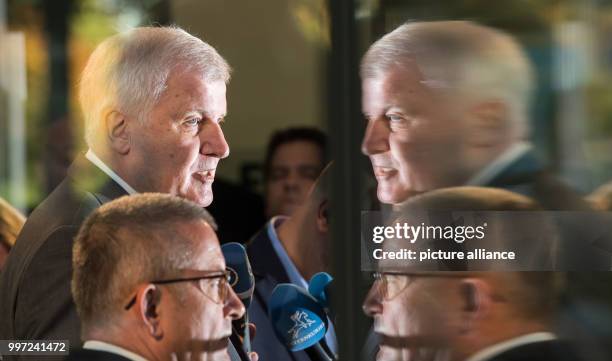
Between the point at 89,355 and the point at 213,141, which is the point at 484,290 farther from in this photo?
the point at 89,355

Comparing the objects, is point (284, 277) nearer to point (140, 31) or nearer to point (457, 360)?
point (457, 360)

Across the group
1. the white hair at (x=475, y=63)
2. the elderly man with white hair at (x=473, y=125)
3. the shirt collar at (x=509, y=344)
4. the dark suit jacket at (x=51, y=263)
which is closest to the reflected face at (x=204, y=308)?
the dark suit jacket at (x=51, y=263)

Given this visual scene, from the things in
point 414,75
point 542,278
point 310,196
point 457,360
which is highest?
point 414,75

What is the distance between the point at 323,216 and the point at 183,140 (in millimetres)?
567

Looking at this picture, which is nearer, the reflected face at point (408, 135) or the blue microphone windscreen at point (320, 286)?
the reflected face at point (408, 135)

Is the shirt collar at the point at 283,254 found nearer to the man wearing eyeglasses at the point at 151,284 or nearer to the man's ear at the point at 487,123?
the man wearing eyeglasses at the point at 151,284

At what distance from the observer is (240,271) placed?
13.3 ft

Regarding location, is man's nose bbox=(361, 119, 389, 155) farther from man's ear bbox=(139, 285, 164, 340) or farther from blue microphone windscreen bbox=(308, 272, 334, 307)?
man's ear bbox=(139, 285, 164, 340)

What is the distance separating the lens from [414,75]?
3.96 meters

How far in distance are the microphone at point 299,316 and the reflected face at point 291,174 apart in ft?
0.96

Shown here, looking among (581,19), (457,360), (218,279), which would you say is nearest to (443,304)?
(457,360)

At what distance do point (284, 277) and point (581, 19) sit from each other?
139 cm

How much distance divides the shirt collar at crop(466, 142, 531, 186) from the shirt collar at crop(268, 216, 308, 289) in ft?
2.28

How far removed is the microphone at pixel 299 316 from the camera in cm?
405
